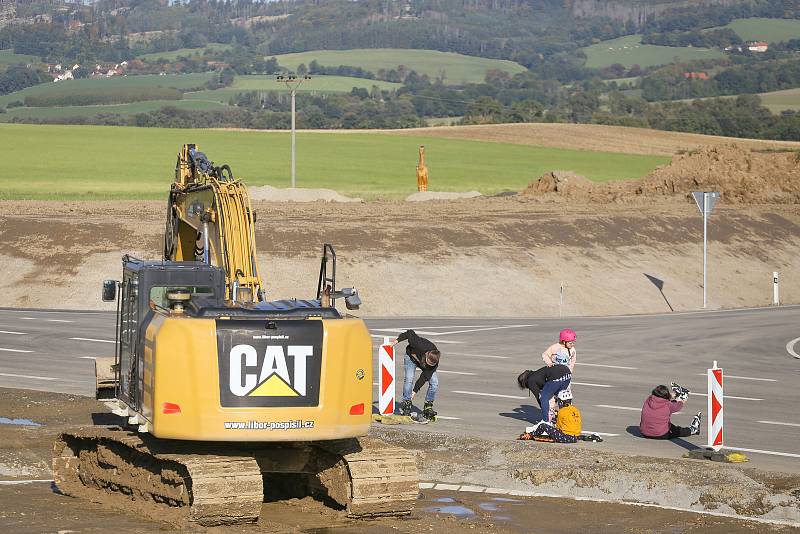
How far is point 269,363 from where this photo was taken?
44.7ft

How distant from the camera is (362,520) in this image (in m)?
14.1

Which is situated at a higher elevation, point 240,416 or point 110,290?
point 110,290

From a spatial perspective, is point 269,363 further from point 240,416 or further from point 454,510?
point 454,510

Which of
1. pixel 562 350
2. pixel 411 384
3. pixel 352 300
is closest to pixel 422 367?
pixel 411 384

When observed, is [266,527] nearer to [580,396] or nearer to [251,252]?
[251,252]

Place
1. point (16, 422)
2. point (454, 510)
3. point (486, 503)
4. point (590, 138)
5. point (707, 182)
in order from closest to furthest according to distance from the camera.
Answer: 1. point (454, 510)
2. point (486, 503)
3. point (16, 422)
4. point (707, 182)
5. point (590, 138)

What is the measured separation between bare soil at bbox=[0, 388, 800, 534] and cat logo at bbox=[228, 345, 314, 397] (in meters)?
1.43

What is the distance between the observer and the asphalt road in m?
20.9

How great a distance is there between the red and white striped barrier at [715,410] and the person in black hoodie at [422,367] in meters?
4.68

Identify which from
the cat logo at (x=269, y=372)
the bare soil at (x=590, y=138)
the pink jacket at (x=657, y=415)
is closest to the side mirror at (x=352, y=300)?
the cat logo at (x=269, y=372)

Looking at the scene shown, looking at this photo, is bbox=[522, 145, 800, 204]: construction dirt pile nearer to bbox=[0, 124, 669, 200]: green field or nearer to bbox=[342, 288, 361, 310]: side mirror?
bbox=[0, 124, 669, 200]: green field

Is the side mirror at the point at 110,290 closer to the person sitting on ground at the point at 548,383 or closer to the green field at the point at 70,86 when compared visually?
the person sitting on ground at the point at 548,383

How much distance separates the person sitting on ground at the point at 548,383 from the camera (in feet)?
64.7

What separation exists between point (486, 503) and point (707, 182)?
173 feet
